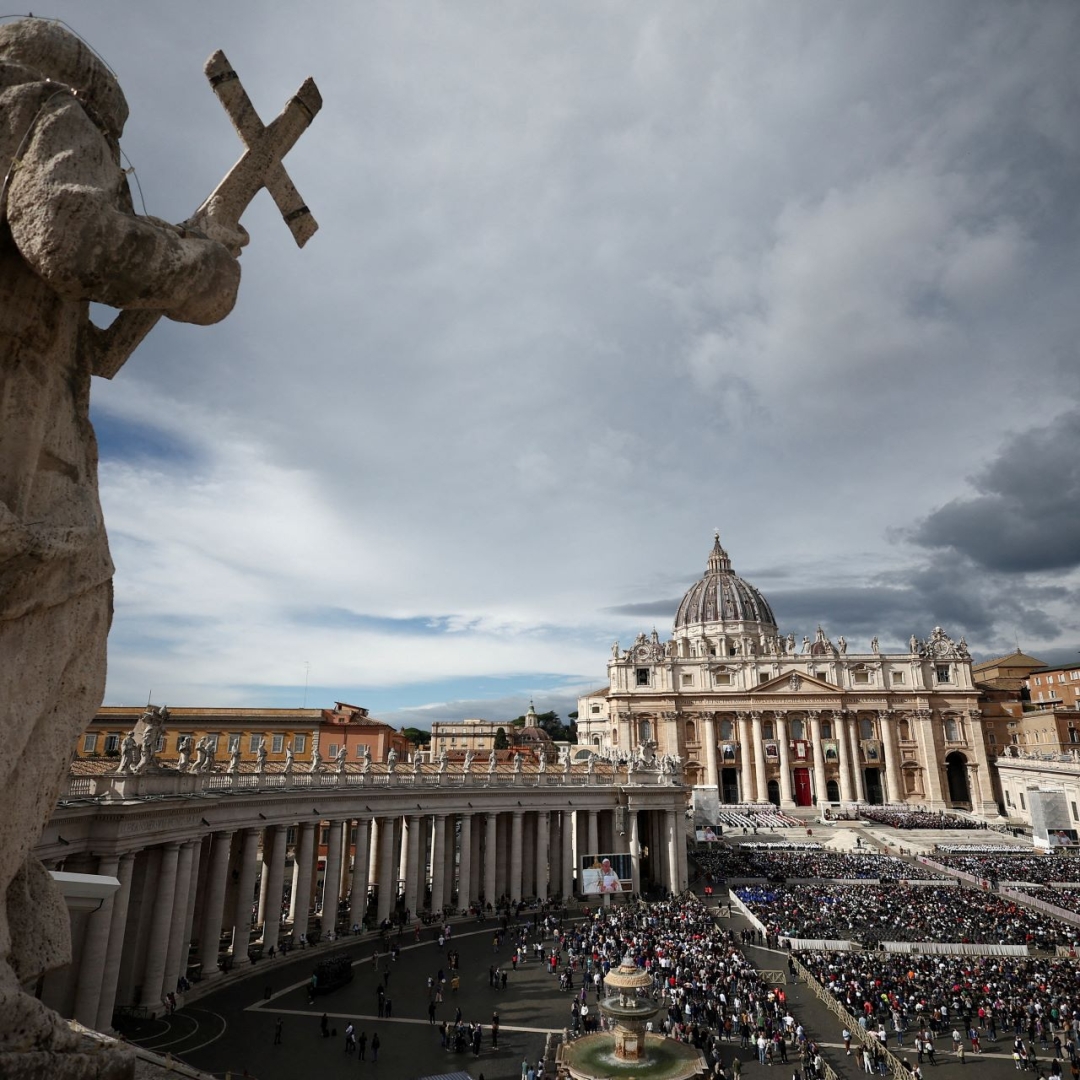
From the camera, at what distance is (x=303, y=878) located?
32.7 meters

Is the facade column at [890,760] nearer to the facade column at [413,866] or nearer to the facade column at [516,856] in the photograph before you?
the facade column at [516,856]

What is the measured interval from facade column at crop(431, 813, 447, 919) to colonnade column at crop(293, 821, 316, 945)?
7.50 m

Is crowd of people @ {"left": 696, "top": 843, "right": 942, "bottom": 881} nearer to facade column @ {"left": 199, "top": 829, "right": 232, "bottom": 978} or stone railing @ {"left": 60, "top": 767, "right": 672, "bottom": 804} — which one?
stone railing @ {"left": 60, "top": 767, "right": 672, "bottom": 804}

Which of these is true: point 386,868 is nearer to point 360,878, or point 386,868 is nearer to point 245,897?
point 360,878

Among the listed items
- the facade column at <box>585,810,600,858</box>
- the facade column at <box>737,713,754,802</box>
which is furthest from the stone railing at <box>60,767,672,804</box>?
the facade column at <box>737,713,754,802</box>

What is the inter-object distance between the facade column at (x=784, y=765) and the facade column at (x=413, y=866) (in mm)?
64940

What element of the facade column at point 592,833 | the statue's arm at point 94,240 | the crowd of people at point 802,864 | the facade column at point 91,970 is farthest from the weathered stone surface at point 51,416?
the crowd of people at point 802,864

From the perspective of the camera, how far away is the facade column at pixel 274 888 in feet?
103

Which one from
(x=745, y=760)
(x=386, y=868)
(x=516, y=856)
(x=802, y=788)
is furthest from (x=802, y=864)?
(x=802, y=788)

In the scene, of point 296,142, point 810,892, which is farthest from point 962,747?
point 296,142

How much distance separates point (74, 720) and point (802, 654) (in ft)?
358

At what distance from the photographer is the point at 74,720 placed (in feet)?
15.3

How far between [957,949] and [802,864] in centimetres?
2162

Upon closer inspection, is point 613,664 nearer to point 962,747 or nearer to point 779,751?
point 779,751
